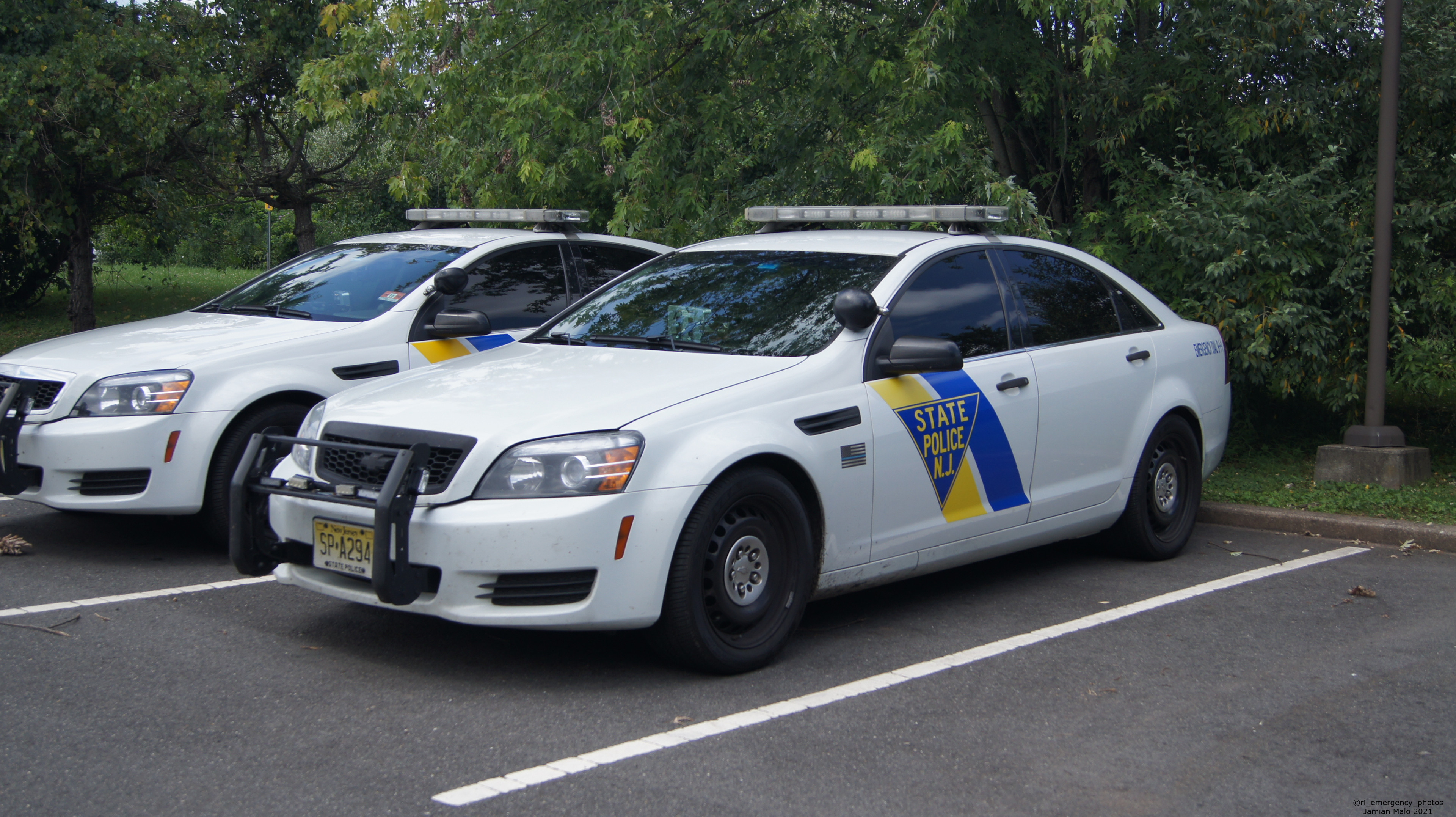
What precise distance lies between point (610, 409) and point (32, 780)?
2001 millimetres

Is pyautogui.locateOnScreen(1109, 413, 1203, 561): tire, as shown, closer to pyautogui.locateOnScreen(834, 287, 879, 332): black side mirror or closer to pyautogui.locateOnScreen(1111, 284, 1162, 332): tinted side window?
pyautogui.locateOnScreen(1111, 284, 1162, 332): tinted side window

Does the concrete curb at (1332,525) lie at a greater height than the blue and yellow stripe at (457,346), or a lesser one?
lesser

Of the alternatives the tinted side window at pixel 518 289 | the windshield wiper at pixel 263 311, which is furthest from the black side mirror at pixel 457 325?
the windshield wiper at pixel 263 311

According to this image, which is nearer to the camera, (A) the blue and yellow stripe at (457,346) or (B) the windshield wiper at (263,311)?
(A) the blue and yellow stripe at (457,346)

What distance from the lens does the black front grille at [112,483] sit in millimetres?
5984

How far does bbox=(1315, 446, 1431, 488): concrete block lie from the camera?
318 inches

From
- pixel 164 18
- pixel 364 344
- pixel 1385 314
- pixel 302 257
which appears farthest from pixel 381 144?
pixel 1385 314

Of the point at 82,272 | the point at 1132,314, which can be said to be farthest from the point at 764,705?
the point at 82,272

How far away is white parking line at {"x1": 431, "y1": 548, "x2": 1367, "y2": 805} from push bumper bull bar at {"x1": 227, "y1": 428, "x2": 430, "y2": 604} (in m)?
0.88

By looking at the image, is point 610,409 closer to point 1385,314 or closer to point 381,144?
point 1385,314

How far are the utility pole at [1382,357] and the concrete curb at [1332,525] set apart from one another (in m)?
0.87

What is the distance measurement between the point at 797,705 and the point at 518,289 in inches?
153

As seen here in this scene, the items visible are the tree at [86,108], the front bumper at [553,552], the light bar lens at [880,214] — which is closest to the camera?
the front bumper at [553,552]

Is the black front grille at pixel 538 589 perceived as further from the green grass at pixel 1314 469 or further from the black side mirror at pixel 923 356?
the green grass at pixel 1314 469
